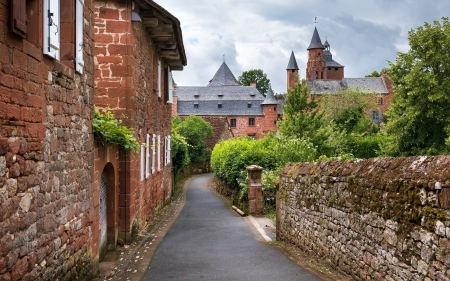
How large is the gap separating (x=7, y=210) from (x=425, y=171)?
4.04m

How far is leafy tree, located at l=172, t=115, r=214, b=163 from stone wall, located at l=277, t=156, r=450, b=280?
34286mm

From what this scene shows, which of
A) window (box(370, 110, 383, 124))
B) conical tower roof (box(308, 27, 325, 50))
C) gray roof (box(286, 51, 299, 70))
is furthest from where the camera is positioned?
conical tower roof (box(308, 27, 325, 50))

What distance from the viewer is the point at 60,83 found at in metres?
6.07

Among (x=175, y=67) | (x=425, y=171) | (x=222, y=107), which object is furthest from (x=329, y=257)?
(x=222, y=107)

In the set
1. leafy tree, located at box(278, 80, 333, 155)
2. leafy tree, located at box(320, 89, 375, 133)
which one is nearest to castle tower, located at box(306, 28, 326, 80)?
leafy tree, located at box(320, 89, 375, 133)

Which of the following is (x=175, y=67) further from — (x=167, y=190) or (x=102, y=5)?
(x=102, y=5)

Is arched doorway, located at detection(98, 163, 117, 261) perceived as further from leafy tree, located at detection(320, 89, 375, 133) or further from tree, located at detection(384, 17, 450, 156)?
leafy tree, located at detection(320, 89, 375, 133)

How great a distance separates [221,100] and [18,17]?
2775 inches

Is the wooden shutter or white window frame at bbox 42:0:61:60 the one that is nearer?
the wooden shutter

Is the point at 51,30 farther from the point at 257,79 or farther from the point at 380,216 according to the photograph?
the point at 257,79

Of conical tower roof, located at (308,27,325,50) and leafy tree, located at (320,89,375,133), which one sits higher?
conical tower roof, located at (308,27,325,50)

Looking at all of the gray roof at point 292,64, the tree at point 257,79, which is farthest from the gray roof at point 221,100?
the gray roof at point 292,64

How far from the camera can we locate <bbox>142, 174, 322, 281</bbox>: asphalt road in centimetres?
806

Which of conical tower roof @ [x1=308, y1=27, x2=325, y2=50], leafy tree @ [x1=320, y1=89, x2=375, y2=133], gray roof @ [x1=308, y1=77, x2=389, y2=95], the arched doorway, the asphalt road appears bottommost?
the asphalt road
